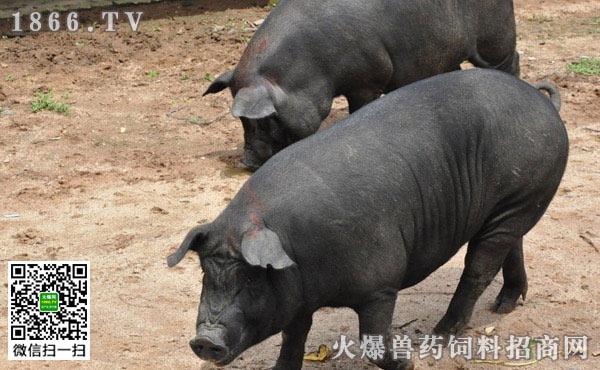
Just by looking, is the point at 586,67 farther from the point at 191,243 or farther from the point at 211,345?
the point at 211,345

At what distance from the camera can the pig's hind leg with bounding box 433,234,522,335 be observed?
223 inches

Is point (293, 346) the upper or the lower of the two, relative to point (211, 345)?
lower

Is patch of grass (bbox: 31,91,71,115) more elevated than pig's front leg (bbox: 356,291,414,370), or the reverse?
pig's front leg (bbox: 356,291,414,370)

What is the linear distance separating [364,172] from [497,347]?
52.5 inches

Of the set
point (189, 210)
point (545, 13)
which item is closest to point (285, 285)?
point (189, 210)

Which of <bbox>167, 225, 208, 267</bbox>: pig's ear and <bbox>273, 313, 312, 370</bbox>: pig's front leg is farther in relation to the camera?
<bbox>273, 313, 312, 370</bbox>: pig's front leg

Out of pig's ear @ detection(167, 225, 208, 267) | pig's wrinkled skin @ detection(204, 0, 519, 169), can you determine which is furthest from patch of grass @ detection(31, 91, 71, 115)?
pig's ear @ detection(167, 225, 208, 267)

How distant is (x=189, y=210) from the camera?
764 cm

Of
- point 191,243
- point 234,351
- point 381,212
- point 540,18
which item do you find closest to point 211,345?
point 234,351

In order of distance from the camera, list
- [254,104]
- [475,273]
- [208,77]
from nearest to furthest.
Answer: [475,273]
[254,104]
[208,77]

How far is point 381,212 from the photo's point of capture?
5.05 metres

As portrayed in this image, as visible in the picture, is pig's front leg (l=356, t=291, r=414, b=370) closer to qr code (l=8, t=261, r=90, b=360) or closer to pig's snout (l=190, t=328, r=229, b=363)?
pig's snout (l=190, t=328, r=229, b=363)

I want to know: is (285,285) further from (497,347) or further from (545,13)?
(545,13)

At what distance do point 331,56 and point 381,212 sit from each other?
3003 millimetres
